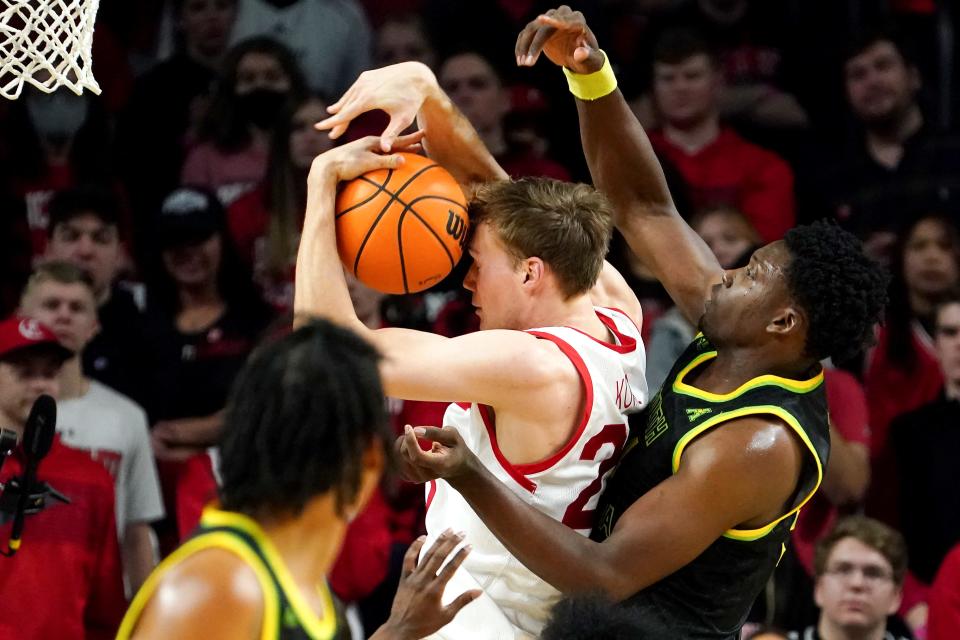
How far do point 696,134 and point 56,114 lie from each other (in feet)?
10.1

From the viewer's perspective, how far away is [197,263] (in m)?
7.04

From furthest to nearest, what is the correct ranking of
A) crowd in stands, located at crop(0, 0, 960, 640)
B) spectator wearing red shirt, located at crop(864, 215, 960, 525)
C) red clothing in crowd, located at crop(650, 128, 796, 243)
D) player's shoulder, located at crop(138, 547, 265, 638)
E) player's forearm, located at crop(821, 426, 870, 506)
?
red clothing in crowd, located at crop(650, 128, 796, 243)
spectator wearing red shirt, located at crop(864, 215, 960, 525)
player's forearm, located at crop(821, 426, 870, 506)
crowd in stands, located at crop(0, 0, 960, 640)
player's shoulder, located at crop(138, 547, 265, 638)

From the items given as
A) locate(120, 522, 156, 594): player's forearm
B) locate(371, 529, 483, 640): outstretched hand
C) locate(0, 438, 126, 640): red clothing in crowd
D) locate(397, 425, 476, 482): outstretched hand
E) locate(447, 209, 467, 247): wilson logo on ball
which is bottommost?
locate(120, 522, 156, 594): player's forearm

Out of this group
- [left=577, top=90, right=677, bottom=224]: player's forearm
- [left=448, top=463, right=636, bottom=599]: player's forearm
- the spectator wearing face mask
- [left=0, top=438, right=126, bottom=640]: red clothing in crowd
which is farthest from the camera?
the spectator wearing face mask

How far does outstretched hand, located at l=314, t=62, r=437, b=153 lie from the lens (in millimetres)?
4098

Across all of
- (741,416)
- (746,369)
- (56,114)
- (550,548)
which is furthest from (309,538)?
(56,114)

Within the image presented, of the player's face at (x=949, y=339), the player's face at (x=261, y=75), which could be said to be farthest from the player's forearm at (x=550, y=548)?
the player's face at (x=261, y=75)

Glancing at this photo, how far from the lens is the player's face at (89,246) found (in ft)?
22.9

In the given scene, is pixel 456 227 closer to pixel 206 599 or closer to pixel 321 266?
pixel 321 266

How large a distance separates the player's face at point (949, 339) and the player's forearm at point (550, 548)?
128 inches

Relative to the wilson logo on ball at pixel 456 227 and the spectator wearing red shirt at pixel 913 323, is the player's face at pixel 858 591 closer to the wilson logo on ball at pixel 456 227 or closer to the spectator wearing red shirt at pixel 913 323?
the spectator wearing red shirt at pixel 913 323

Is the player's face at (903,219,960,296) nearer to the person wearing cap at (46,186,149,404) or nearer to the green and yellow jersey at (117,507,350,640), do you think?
the person wearing cap at (46,186,149,404)

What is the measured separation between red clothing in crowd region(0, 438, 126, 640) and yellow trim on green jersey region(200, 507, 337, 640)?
2622 millimetres

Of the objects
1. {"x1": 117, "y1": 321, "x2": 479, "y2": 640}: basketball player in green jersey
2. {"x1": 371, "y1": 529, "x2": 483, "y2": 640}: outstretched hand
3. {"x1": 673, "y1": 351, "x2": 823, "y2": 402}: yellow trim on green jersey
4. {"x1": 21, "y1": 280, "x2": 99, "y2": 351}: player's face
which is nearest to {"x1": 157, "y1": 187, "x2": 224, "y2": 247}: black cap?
{"x1": 21, "y1": 280, "x2": 99, "y2": 351}: player's face
